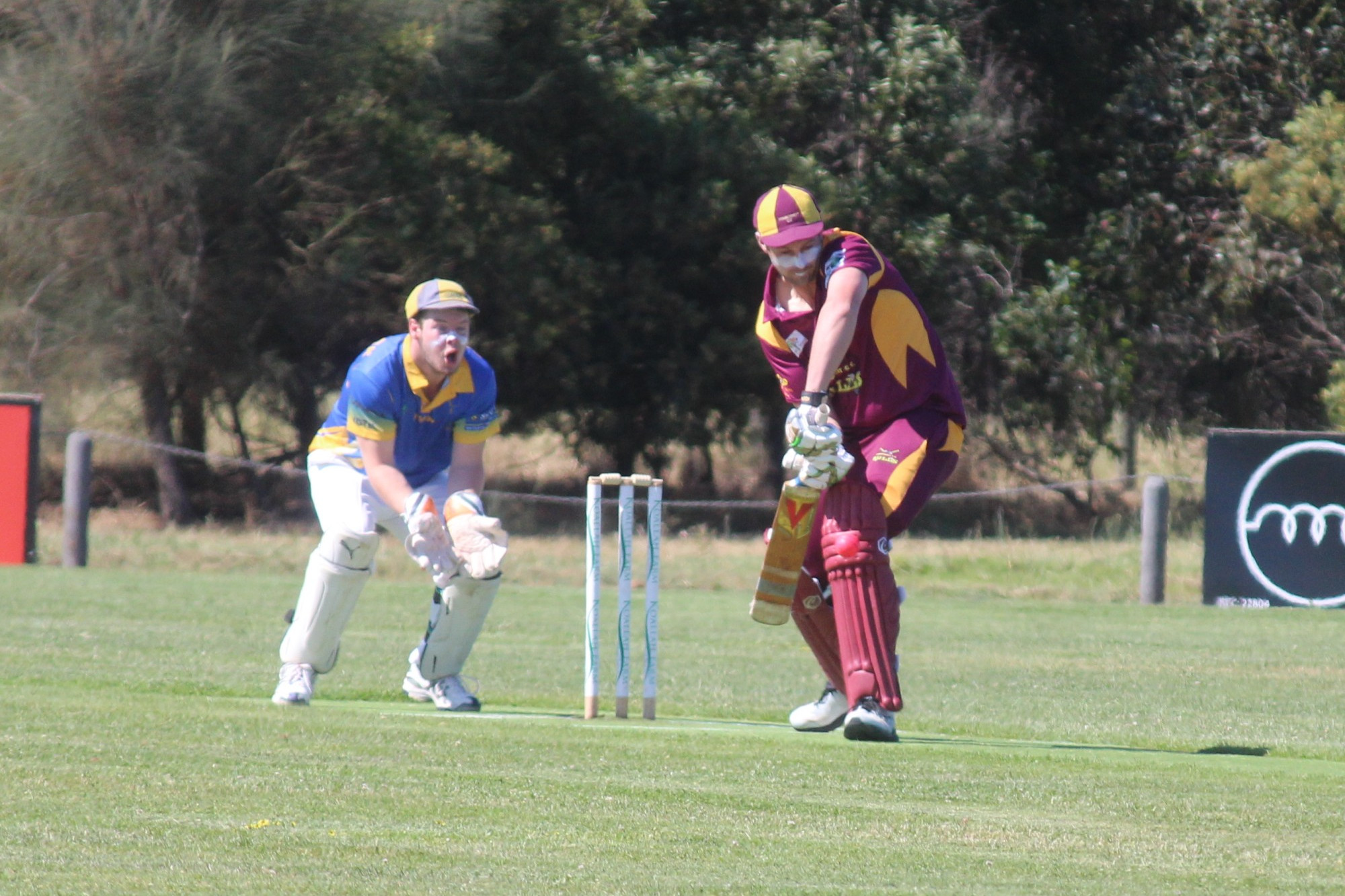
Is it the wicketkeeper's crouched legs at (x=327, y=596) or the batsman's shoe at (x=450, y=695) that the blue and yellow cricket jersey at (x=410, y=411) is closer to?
the wicketkeeper's crouched legs at (x=327, y=596)

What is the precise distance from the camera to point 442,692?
7324mm

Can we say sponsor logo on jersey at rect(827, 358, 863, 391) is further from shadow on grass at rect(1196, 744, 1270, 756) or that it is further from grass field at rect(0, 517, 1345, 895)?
shadow on grass at rect(1196, 744, 1270, 756)

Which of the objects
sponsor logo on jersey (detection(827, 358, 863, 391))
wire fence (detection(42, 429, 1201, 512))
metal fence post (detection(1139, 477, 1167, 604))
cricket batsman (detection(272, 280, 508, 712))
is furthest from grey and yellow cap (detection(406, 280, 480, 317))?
metal fence post (detection(1139, 477, 1167, 604))

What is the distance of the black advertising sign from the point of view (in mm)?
13328

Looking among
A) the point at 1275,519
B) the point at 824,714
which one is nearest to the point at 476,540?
the point at 824,714

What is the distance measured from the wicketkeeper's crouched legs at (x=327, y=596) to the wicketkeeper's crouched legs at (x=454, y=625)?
13.5 inches

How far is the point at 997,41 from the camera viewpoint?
88.2ft

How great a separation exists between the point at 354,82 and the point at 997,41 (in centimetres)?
1041

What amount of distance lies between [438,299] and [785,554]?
1871 mm

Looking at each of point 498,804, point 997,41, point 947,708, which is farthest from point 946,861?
point 997,41

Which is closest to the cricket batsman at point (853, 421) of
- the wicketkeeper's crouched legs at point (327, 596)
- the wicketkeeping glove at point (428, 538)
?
the wicketkeeping glove at point (428, 538)

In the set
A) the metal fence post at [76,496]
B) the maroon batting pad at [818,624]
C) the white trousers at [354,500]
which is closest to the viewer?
the maroon batting pad at [818,624]

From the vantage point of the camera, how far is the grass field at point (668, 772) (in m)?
3.90

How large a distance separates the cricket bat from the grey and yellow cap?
66.9 inches
